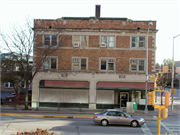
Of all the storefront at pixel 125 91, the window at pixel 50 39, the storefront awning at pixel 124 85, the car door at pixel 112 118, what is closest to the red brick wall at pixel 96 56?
the window at pixel 50 39

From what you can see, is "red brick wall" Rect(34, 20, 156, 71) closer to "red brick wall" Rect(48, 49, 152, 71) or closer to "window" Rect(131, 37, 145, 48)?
"red brick wall" Rect(48, 49, 152, 71)

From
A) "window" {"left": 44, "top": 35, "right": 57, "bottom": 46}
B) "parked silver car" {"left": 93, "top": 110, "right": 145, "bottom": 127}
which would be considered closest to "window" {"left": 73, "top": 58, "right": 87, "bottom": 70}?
"window" {"left": 44, "top": 35, "right": 57, "bottom": 46}

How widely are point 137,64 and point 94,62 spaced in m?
5.68

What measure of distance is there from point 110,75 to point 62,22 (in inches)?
376

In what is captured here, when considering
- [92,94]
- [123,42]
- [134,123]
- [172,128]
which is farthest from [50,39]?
[172,128]

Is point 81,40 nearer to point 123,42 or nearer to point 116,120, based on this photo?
point 123,42

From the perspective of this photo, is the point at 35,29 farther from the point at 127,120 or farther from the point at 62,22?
the point at 127,120

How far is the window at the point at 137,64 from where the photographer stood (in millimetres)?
25719

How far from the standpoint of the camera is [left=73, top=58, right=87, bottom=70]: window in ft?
85.0

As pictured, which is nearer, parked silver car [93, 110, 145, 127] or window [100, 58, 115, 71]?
parked silver car [93, 110, 145, 127]

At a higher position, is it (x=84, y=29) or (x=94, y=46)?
(x=84, y=29)

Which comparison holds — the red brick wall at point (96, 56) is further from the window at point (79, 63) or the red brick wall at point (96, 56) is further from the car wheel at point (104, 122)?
the car wheel at point (104, 122)

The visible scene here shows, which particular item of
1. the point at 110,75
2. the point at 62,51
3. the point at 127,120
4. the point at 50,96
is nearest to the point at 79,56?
the point at 62,51

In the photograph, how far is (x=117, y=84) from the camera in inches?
998
